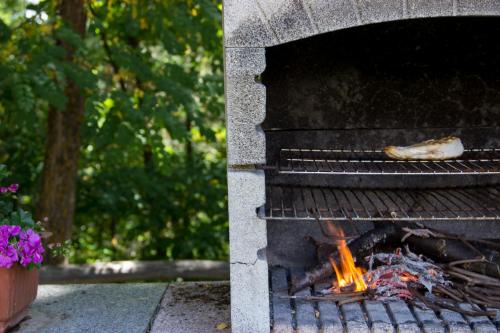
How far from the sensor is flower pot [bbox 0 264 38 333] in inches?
128

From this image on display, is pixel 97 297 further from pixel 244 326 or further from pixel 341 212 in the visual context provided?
pixel 341 212

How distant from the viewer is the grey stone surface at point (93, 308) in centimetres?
340

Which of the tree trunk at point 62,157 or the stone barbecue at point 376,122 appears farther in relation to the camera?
the tree trunk at point 62,157

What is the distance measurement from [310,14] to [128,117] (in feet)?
7.09

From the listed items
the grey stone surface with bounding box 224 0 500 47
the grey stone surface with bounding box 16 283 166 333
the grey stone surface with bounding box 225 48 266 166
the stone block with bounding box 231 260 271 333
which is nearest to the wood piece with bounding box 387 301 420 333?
the stone block with bounding box 231 260 271 333

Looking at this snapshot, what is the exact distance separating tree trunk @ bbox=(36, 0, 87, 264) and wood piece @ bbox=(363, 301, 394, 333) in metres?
2.77

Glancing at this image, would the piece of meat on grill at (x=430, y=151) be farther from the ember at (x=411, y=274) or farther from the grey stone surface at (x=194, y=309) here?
the grey stone surface at (x=194, y=309)

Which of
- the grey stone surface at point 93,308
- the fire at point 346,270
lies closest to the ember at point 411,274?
the fire at point 346,270

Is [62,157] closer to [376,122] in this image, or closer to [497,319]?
[376,122]

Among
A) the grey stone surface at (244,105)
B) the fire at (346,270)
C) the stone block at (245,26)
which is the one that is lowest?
the fire at (346,270)

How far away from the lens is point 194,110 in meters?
4.82

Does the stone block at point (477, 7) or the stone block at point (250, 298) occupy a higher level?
the stone block at point (477, 7)

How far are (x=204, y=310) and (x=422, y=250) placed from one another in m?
1.34

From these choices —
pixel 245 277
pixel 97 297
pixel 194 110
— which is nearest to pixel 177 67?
pixel 194 110
